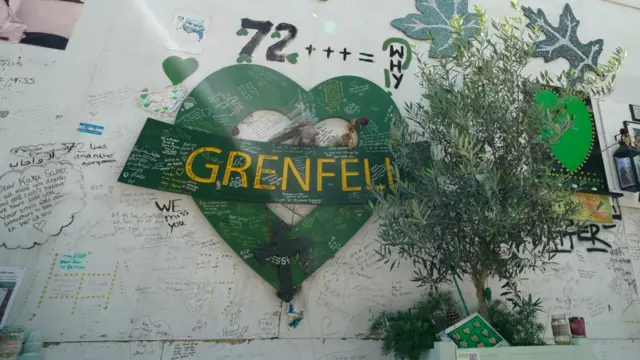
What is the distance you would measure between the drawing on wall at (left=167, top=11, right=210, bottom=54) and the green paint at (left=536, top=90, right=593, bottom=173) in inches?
171

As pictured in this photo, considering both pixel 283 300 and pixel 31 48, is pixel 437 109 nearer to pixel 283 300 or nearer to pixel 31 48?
pixel 283 300

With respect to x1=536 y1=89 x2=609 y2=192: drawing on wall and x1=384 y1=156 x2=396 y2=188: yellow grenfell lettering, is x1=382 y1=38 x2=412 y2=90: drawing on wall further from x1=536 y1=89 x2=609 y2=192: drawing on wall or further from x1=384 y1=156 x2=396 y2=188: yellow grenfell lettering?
x1=536 y1=89 x2=609 y2=192: drawing on wall

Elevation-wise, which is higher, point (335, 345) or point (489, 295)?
point (489, 295)

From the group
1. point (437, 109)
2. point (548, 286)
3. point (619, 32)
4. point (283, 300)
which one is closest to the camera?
point (437, 109)

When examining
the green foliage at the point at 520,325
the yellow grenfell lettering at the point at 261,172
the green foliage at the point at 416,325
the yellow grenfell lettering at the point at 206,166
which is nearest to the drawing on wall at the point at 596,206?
the green foliage at the point at 520,325

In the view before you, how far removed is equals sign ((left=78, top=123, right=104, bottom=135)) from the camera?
4.00m

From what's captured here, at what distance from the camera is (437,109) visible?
3.46 meters

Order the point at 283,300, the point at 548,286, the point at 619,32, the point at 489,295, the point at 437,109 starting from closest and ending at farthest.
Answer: the point at 437,109, the point at 283,300, the point at 489,295, the point at 548,286, the point at 619,32

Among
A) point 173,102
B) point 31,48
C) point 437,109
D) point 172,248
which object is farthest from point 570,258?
point 31,48

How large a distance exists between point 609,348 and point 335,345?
333 cm

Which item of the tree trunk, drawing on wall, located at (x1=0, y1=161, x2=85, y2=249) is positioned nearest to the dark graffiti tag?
the tree trunk

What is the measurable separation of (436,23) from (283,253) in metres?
3.89

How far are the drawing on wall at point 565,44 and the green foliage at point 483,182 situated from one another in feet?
8.20

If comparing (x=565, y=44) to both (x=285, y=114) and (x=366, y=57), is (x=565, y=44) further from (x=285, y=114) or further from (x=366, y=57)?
(x=285, y=114)
